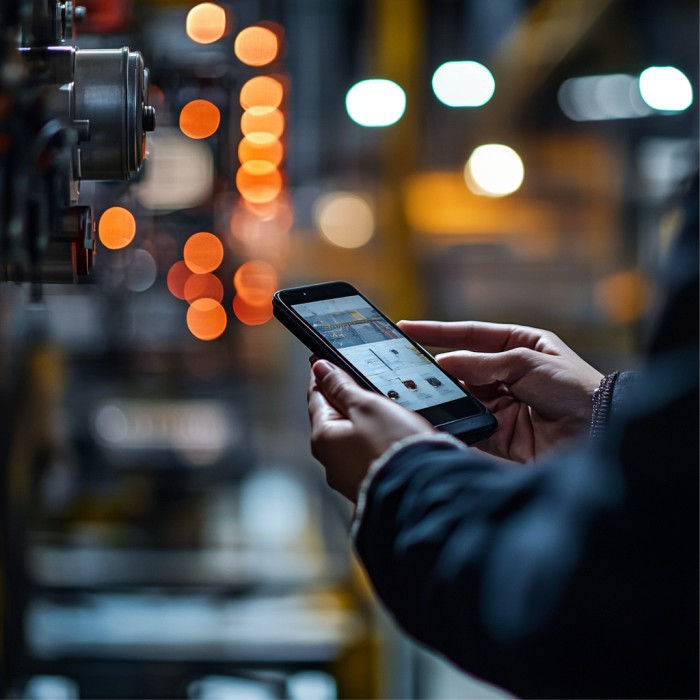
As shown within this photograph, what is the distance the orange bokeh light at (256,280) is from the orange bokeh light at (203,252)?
0.90ft

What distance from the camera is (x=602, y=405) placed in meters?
0.96

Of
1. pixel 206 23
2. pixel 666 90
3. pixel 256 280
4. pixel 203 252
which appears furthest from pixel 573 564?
pixel 256 280

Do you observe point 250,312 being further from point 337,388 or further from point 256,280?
point 337,388

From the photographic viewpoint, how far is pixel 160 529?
5.22 metres

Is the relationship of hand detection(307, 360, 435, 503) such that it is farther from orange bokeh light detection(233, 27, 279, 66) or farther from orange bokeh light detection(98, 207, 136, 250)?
orange bokeh light detection(233, 27, 279, 66)

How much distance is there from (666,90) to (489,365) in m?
3.75

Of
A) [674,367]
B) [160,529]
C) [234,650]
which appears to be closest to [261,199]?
[160,529]

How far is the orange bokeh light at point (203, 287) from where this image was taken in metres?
11.8

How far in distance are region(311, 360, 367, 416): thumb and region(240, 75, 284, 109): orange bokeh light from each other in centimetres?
470

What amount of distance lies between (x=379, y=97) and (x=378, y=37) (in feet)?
0.81

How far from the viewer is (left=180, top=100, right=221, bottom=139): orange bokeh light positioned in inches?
128

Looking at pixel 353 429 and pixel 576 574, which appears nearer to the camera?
pixel 576 574

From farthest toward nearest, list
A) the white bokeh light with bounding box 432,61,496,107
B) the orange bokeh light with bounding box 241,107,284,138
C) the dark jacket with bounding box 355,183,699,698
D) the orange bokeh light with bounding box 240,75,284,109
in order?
the orange bokeh light with bounding box 241,107,284,138, the orange bokeh light with bounding box 240,75,284,109, the white bokeh light with bounding box 432,61,496,107, the dark jacket with bounding box 355,183,699,698

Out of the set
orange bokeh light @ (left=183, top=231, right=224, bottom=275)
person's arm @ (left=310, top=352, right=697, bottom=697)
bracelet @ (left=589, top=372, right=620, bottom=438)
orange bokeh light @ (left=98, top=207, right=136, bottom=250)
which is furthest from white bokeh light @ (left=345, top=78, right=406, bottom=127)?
person's arm @ (left=310, top=352, right=697, bottom=697)
